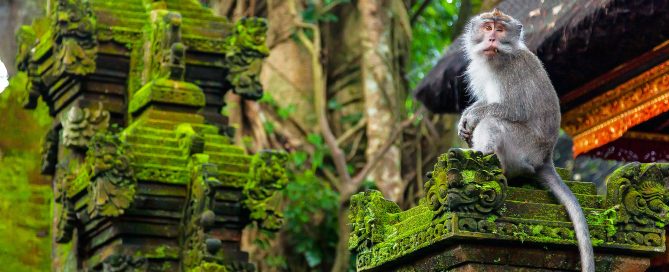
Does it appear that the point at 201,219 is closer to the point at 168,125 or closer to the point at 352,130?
the point at 168,125

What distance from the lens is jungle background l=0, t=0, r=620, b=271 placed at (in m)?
17.5

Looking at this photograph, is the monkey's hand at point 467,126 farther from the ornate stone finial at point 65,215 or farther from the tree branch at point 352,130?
the tree branch at point 352,130

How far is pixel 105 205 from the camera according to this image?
409 inches

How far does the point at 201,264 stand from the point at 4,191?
105 inches

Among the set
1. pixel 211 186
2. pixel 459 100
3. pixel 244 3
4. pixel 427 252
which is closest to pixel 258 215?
pixel 211 186

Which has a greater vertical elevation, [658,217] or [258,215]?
[258,215]

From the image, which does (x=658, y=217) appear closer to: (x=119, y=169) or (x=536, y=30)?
(x=536, y=30)

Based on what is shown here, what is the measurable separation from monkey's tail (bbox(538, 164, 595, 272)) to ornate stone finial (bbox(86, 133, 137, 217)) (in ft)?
14.1

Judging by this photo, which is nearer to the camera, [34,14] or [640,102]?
[640,102]

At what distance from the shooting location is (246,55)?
11.5 m

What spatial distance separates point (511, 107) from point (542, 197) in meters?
0.60

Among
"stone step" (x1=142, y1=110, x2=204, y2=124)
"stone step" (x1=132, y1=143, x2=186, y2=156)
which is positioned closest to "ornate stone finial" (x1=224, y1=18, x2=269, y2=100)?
"stone step" (x1=142, y1=110, x2=204, y2=124)

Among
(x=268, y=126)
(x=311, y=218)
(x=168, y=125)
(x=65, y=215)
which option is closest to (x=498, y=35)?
(x=168, y=125)

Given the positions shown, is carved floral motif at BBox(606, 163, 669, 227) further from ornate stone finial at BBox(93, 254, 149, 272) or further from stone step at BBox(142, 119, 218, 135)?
stone step at BBox(142, 119, 218, 135)
